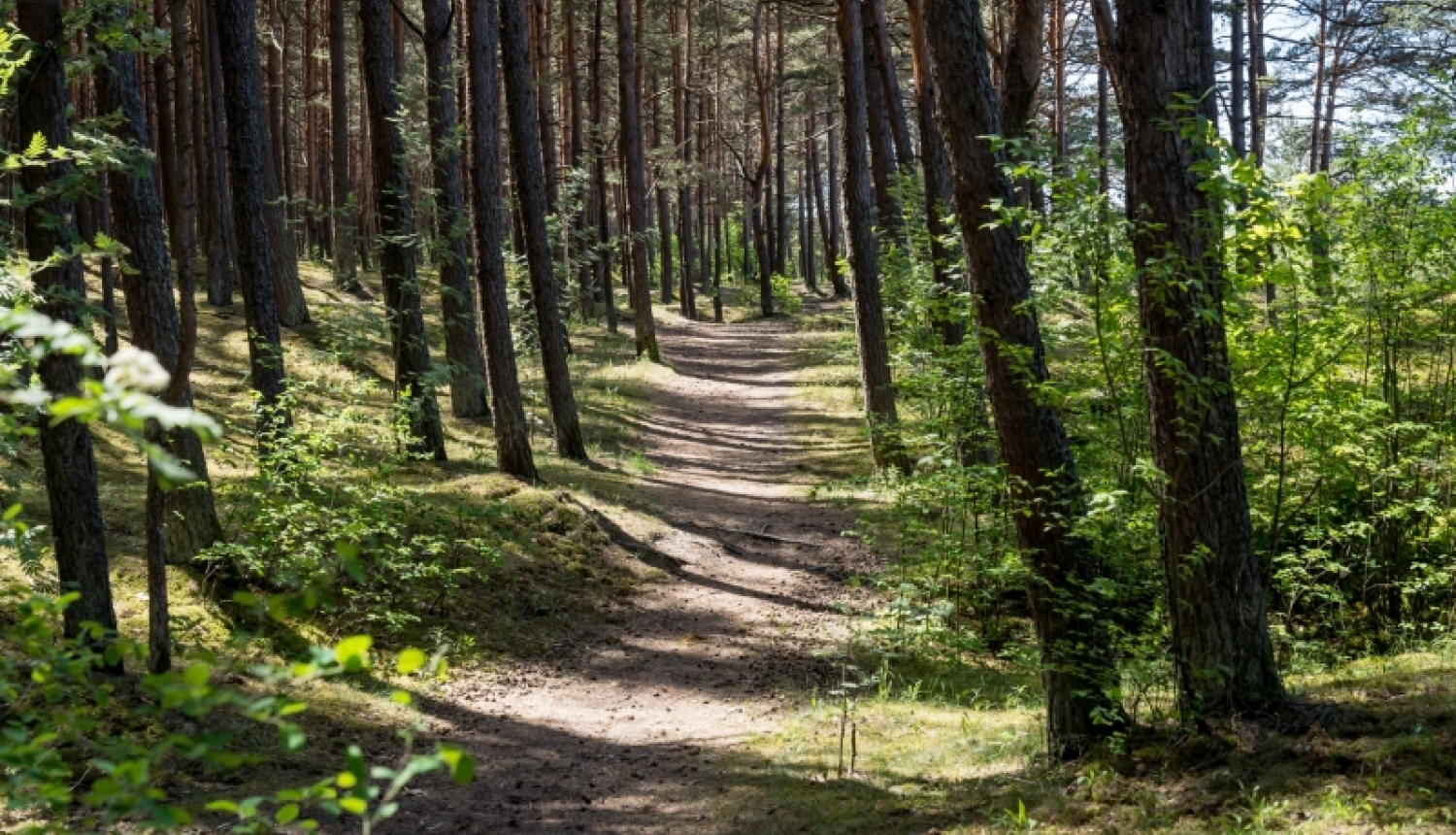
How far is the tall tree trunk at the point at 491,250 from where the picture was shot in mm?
12844

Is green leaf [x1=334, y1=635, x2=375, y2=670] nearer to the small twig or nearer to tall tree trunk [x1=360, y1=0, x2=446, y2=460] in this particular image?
tall tree trunk [x1=360, y1=0, x2=446, y2=460]

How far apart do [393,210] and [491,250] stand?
120cm

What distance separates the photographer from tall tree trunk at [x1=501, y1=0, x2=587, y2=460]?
13750mm

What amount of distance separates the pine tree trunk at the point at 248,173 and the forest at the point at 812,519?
0.16 ft

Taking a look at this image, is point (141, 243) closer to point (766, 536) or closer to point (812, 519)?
point (766, 536)

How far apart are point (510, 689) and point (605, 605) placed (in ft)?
6.83

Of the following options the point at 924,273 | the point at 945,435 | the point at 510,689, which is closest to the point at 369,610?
the point at 510,689

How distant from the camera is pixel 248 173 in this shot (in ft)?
35.2

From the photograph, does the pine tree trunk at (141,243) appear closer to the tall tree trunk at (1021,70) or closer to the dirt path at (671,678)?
the dirt path at (671,678)

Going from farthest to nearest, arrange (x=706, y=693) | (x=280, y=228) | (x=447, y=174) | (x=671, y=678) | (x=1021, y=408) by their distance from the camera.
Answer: (x=280, y=228) → (x=447, y=174) → (x=671, y=678) → (x=706, y=693) → (x=1021, y=408)

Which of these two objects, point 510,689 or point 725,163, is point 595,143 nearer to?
point 510,689

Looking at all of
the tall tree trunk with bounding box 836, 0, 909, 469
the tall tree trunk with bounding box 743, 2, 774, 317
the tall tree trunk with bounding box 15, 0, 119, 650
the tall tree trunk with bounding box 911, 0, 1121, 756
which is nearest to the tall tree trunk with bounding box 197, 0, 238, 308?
the tall tree trunk with bounding box 836, 0, 909, 469

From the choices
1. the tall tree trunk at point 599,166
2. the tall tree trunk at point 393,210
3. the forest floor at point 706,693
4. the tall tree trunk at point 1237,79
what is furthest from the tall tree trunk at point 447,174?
the tall tree trunk at point 1237,79

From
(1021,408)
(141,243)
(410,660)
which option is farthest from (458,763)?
(141,243)
